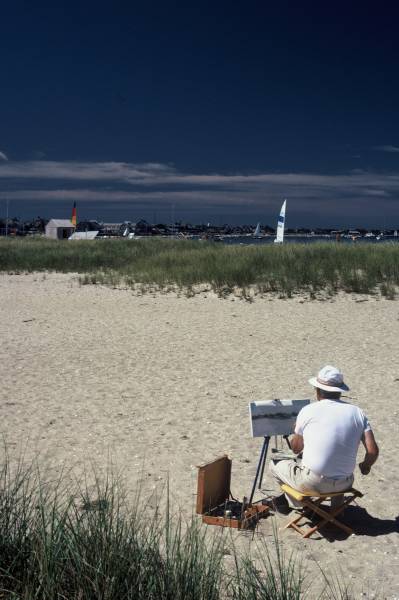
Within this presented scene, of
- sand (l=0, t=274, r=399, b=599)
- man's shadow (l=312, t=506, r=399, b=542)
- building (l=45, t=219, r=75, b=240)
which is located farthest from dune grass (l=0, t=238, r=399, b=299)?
building (l=45, t=219, r=75, b=240)

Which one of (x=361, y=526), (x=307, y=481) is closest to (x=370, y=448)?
(x=307, y=481)

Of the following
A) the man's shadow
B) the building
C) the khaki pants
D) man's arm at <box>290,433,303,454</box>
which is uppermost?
the building

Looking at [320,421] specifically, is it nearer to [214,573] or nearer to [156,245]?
[214,573]

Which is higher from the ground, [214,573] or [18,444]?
[214,573]

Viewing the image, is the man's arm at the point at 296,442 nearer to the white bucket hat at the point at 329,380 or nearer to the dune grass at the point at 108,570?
the white bucket hat at the point at 329,380

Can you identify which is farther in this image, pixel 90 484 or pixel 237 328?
pixel 237 328

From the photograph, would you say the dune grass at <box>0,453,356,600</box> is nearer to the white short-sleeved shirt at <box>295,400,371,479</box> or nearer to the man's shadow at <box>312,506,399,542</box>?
the white short-sleeved shirt at <box>295,400,371,479</box>

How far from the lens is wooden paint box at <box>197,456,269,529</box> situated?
4.61m

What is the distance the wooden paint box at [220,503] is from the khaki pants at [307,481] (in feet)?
1.01

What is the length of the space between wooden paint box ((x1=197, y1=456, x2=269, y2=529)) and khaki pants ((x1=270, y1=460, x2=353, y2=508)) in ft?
1.01

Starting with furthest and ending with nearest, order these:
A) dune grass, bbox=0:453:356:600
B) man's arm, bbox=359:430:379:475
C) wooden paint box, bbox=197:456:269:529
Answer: wooden paint box, bbox=197:456:269:529
man's arm, bbox=359:430:379:475
dune grass, bbox=0:453:356:600

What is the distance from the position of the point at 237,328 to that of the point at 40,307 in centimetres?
594

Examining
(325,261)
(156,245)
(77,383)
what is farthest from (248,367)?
(156,245)

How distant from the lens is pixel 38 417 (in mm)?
7301
